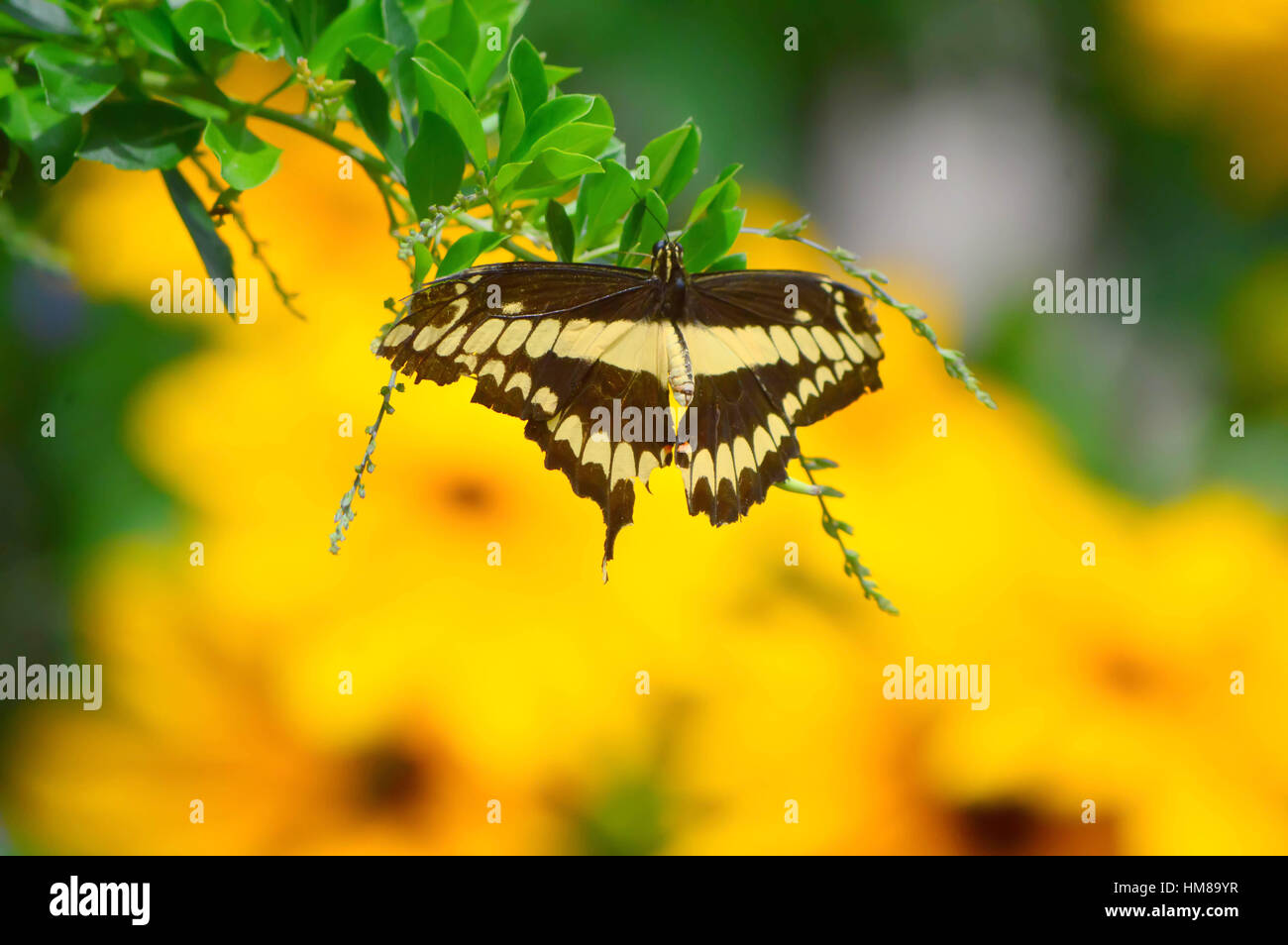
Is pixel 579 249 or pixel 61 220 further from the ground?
pixel 61 220

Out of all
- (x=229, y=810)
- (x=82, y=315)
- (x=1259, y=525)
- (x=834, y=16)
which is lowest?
(x=229, y=810)

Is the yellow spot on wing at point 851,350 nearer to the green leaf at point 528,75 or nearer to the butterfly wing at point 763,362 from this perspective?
the butterfly wing at point 763,362

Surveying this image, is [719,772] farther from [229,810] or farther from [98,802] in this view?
[98,802]

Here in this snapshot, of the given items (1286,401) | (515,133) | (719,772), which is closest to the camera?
(515,133)

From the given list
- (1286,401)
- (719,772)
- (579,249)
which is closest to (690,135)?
(579,249)

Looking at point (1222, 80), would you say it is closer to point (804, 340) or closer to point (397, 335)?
point (804, 340)

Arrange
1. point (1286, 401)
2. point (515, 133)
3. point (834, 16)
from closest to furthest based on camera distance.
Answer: point (515, 133) → point (1286, 401) → point (834, 16)

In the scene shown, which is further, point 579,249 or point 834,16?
point 834,16

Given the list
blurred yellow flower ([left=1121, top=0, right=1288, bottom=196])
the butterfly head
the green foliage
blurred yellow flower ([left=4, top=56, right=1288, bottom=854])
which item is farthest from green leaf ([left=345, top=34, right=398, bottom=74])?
blurred yellow flower ([left=1121, top=0, right=1288, bottom=196])
